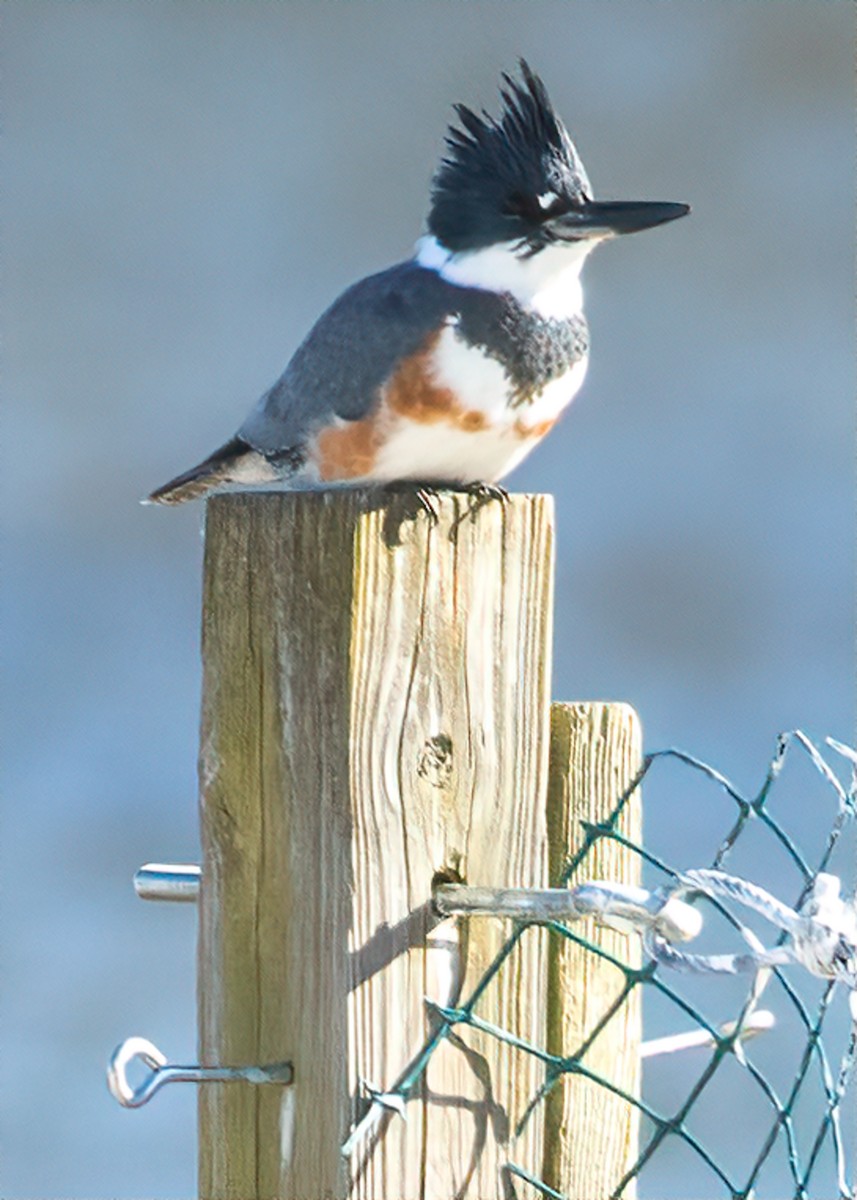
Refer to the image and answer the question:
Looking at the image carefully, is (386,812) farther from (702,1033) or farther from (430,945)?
(702,1033)

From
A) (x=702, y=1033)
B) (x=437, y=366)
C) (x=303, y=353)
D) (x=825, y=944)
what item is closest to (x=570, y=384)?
(x=437, y=366)

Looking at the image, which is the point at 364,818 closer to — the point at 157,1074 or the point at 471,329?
the point at 157,1074

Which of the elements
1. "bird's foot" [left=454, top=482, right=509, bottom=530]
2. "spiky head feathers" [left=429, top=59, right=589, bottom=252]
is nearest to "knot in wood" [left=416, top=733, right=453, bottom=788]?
"bird's foot" [left=454, top=482, right=509, bottom=530]

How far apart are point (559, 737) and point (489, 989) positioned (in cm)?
28

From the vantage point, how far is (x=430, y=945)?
1313mm

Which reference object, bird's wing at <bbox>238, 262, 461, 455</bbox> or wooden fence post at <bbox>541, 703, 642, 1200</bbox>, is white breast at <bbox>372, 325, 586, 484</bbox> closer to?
bird's wing at <bbox>238, 262, 461, 455</bbox>

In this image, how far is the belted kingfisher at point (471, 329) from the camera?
6.26 ft

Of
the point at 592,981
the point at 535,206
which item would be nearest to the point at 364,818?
the point at 592,981

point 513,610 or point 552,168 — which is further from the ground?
point 552,168

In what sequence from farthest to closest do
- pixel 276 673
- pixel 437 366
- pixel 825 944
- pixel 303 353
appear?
1. pixel 303 353
2. pixel 437 366
3. pixel 276 673
4. pixel 825 944

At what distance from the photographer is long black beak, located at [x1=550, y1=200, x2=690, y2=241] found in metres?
1.87

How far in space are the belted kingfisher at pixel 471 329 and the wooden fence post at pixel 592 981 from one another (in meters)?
0.42

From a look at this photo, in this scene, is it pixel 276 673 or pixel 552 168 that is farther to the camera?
pixel 552 168

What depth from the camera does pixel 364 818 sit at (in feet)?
4.17
